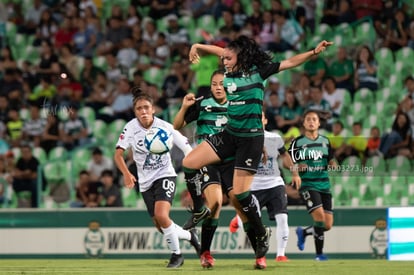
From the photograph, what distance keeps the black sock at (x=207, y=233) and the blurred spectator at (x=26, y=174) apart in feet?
22.0

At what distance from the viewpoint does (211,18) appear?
24.1m

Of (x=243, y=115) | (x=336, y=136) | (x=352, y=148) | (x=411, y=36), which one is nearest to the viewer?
(x=243, y=115)

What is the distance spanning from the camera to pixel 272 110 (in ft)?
68.5

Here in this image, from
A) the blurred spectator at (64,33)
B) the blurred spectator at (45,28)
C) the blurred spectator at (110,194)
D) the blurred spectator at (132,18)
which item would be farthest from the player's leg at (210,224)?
the blurred spectator at (45,28)

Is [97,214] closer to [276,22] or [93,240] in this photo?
[93,240]

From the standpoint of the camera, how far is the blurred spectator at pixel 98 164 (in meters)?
20.0

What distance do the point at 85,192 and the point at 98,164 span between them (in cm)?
71

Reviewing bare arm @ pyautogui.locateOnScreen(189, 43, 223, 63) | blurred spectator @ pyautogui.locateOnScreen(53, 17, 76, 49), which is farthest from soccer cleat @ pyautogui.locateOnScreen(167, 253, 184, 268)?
blurred spectator @ pyautogui.locateOnScreen(53, 17, 76, 49)

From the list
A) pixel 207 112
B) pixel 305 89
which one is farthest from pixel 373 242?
pixel 207 112

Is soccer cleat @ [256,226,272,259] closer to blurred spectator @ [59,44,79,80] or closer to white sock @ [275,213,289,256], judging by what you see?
white sock @ [275,213,289,256]

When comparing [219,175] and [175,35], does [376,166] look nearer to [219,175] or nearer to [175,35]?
[219,175]

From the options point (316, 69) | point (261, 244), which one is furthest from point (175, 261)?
point (316, 69)

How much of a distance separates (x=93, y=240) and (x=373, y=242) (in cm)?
501

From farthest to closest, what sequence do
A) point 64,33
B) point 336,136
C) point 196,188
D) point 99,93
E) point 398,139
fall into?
point 64,33 < point 99,93 < point 336,136 < point 398,139 < point 196,188
